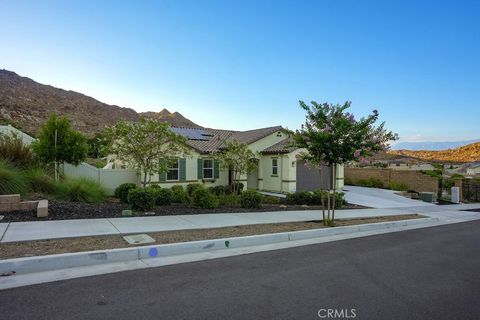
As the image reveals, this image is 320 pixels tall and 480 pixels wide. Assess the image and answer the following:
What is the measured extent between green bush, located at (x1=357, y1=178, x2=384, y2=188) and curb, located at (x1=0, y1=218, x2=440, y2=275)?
19.6 m

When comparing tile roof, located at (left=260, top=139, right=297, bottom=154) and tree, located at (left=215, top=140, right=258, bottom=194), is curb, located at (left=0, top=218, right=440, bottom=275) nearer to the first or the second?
tree, located at (left=215, top=140, right=258, bottom=194)

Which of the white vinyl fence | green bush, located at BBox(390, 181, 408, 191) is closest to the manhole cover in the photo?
the white vinyl fence

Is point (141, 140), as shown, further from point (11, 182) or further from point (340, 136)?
point (340, 136)

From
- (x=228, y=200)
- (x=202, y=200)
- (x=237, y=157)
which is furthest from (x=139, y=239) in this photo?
(x=237, y=157)

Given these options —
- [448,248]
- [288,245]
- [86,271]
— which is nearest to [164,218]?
[288,245]

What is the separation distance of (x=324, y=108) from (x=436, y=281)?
607cm

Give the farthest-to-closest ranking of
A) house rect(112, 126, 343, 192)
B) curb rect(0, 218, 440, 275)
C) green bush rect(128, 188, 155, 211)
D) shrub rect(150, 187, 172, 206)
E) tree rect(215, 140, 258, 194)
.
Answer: house rect(112, 126, 343, 192) < tree rect(215, 140, 258, 194) < shrub rect(150, 187, 172, 206) < green bush rect(128, 188, 155, 211) < curb rect(0, 218, 440, 275)

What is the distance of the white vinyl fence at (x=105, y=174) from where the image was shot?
1673 centimetres

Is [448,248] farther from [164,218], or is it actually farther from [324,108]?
[164,218]

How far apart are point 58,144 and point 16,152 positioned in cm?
182

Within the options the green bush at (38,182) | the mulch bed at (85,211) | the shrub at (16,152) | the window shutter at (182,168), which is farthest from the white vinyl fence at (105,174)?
the mulch bed at (85,211)

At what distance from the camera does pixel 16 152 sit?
41.8 ft

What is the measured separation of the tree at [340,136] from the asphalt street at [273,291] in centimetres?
386

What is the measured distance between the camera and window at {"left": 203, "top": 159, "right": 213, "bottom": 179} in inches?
840
